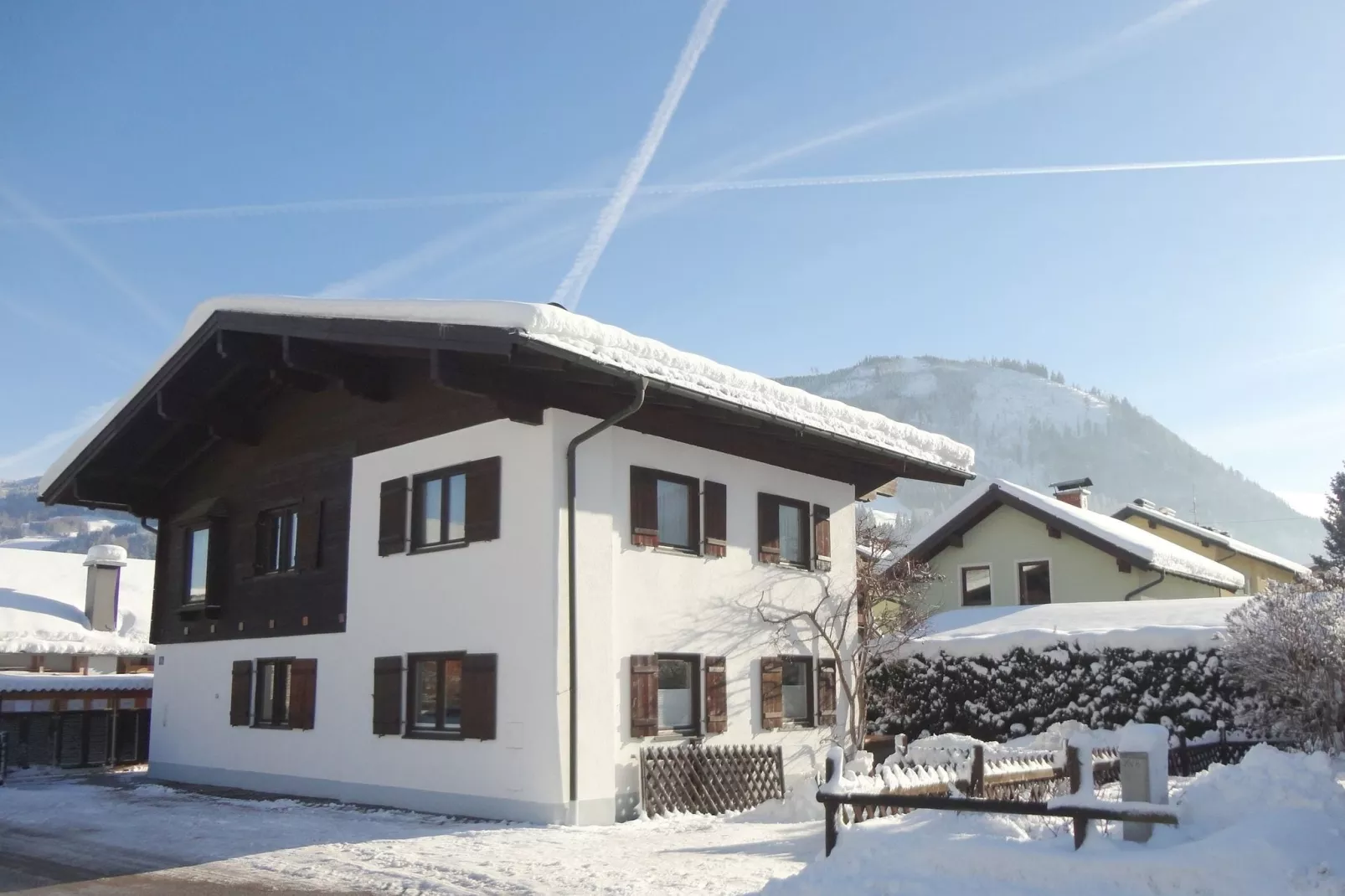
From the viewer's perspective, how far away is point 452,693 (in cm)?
1435

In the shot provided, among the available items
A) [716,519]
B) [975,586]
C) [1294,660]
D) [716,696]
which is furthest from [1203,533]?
[716,696]

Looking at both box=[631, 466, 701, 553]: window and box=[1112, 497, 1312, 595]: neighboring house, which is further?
box=[1112, 497, 1312, 595]: neighboring house

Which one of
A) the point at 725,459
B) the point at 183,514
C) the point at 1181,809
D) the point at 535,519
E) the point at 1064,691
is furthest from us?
the point at 183,514

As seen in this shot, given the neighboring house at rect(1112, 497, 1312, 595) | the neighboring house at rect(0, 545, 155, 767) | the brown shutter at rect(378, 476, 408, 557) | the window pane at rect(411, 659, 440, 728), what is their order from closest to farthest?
the window pane at rect(411, 659, 440, 728)
the brown shutter at rect(378, 476, 408, 557)
the neighboring house at rect(0, 545, 155, 767)
the neighboring house at rect(1112, 497, 1312, 595)

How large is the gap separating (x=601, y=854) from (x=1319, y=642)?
10.3 metres

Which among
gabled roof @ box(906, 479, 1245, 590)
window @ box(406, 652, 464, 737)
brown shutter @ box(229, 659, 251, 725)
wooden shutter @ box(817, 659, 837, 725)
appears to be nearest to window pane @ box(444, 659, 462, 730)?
window @ box(406, 652, 464, 737)

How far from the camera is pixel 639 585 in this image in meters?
14.5

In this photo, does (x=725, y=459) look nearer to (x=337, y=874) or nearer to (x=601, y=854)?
(x=601, y=854)

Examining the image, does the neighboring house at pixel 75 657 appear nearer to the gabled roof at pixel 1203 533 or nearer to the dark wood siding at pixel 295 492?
the dark wood siding at pixel 295 492

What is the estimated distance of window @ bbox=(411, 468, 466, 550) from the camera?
14656mm

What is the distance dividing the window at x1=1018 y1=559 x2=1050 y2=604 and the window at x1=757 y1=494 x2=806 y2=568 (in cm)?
1256

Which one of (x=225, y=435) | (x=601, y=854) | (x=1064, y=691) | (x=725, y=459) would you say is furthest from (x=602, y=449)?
(x=1064, y=691)

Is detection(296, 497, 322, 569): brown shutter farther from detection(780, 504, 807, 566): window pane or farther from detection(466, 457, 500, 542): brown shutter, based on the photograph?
detection(780, 504, 807, 566): window pane

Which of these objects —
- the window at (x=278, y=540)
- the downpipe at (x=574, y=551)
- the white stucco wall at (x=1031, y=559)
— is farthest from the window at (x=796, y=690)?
the white stucco wall at (x=1031, y=559)
